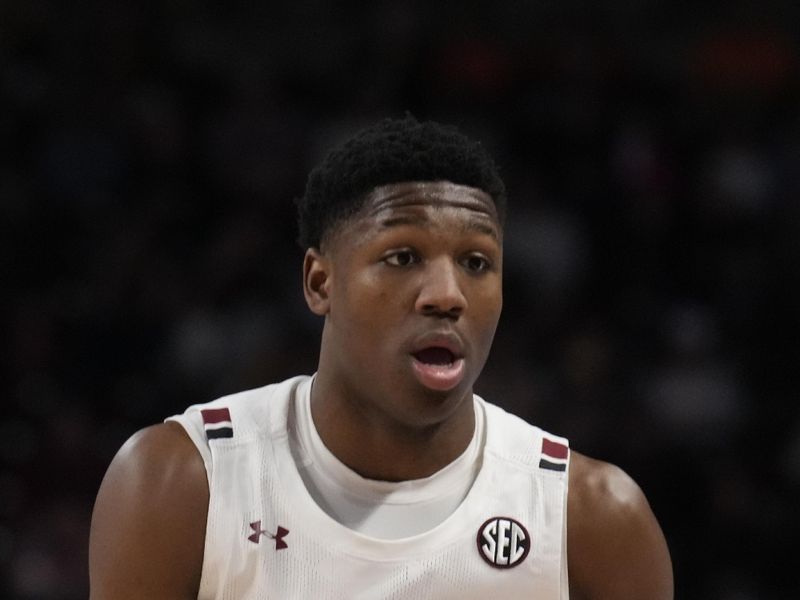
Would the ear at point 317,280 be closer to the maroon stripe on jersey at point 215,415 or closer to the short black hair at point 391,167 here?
the short black hair at point 391,167

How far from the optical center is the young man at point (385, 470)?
287cm

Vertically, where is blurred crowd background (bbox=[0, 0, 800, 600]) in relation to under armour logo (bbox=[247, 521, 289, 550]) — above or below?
above

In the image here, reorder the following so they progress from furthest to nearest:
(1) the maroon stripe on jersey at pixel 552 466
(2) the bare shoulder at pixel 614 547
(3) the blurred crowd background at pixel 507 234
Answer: (3) the blurred crowd background at pixel 507 234 < (1) the maroon stripe on jersey at pixel 552 466 < (2) the bare shoulder at pixel 614 547

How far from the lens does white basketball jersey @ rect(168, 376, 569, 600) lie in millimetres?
2920

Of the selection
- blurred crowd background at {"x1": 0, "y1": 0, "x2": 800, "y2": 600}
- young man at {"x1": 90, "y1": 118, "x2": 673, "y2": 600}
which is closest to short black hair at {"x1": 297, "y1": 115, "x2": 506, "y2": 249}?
young man at {"x1": 90, "y1": 118, "x2": 673, "y2": 600}

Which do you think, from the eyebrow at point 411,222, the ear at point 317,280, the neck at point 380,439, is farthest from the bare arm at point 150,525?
the eyebrow at point 411,222

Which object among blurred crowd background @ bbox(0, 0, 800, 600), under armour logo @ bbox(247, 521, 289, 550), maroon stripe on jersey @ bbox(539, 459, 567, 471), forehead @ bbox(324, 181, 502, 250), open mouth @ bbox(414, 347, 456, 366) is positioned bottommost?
under armour logo @ bbox(247, 521, 289, 550)

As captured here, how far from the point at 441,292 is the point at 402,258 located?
0.12 m

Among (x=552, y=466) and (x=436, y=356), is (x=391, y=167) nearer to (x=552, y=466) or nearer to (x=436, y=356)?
(x=436, y=356)

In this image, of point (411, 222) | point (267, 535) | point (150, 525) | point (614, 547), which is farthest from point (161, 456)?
point (614, 547)

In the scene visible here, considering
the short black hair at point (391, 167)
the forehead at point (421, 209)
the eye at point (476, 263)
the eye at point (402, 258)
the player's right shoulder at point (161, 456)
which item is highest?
the short black hair at point (391, 167)

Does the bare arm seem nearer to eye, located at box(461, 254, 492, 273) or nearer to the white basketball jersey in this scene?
the white basketball jersey

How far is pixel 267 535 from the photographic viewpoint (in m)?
2.94

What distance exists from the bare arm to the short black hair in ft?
1.89
